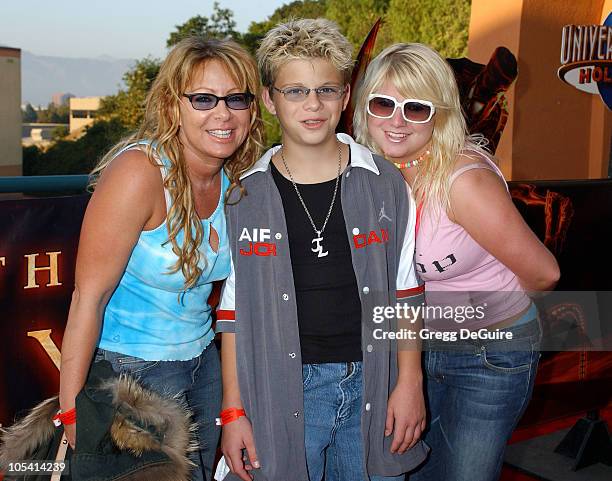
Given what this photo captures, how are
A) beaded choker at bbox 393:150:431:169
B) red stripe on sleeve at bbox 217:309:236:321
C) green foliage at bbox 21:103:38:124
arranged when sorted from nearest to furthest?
red stripe on sleeve at bbox 217:309:236:321, beaded choker at bbox 393:150:431:169, green foliage at bbox 21:103:38:124

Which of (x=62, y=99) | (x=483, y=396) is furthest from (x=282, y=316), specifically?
(x=62, y=99)

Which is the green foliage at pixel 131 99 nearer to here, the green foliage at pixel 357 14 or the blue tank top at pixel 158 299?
the green foliage at pixel 357 14

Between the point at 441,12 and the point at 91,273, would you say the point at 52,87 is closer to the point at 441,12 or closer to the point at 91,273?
the point at 441,12

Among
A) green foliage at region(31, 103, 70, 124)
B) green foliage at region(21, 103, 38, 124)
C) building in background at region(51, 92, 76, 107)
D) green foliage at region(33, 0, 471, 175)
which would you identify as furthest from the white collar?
green foliage at region(21, 103, 38, 124)

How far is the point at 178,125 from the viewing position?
2168 mm

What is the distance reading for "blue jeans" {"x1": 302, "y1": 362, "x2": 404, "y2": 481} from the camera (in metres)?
2.14

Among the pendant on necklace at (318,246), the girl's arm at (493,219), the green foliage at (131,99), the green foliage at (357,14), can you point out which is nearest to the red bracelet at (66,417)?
the pendant on necklace at (318,246)

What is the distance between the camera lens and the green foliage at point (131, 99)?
95.5 feet

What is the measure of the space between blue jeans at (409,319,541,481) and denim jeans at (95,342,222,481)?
0.75m

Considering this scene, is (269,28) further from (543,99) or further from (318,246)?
(318,246)

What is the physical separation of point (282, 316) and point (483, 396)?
0.74m

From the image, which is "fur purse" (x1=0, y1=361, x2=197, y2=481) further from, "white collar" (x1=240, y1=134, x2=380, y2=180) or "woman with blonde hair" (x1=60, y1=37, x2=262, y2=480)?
"white collar" (x1=240, y1=134, x2=380, y2=180)

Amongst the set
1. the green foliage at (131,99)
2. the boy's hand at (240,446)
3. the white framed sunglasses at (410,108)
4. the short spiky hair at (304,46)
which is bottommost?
the boy's hand at (240,446)

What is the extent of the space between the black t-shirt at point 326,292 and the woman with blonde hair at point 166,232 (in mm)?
238
